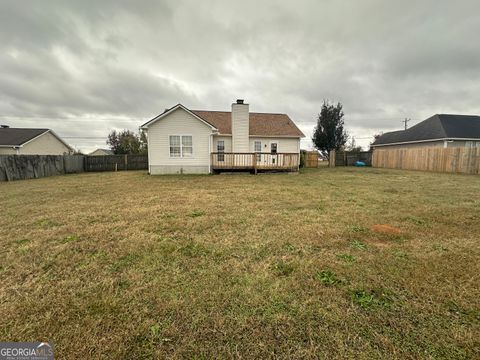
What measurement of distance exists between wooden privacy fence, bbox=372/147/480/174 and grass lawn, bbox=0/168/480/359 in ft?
47.3

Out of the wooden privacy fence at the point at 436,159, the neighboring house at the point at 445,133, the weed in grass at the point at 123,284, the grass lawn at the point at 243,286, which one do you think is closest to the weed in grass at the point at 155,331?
the grass lawn at the point at 243,286

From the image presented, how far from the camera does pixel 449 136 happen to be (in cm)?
Answer: 1884

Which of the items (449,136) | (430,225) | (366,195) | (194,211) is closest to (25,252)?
(194,211)

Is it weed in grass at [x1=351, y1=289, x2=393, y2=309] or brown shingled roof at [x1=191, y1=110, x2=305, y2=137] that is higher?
brown shingled roof at [x1=191, y1=110, x2=305, y2=137]

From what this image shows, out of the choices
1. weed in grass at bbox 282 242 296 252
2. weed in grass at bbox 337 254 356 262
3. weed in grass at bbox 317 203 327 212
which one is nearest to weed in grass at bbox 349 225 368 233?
weed in grass at bbox 337 254 356 262

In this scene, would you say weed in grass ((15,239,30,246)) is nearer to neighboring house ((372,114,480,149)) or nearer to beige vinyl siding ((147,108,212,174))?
beige vinyl siding ((147,108,212,174))

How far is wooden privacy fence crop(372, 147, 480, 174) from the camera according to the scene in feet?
46.0

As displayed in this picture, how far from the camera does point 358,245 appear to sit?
10.8 ft

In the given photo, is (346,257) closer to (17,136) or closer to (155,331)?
A: (155,331)

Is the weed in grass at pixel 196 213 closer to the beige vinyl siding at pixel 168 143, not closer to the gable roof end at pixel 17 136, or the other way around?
the beige vinyl siding at pixel 168 143

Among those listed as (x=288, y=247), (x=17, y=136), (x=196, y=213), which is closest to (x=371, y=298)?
(x=288, y=247)

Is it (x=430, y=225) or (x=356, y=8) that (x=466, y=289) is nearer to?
(x=430, y=225)

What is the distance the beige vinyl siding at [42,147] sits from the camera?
20.6 metres

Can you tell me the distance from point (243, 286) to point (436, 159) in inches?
836
